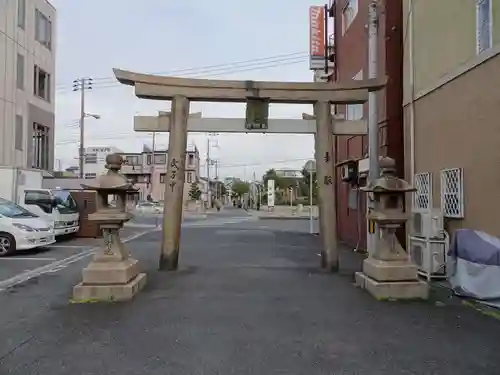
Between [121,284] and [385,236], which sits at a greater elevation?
[385,236]

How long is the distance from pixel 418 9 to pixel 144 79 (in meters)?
6.14

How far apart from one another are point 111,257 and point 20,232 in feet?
23.0

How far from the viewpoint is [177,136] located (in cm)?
1016

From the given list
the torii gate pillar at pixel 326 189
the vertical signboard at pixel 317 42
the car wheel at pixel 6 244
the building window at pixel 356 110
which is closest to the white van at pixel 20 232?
the car wheel at pixel 6 244

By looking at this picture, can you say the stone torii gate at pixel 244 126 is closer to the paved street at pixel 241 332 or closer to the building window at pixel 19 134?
the paved street at pixel 241 332

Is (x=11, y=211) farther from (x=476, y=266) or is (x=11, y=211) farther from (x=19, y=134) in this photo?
(x=476, y=266)

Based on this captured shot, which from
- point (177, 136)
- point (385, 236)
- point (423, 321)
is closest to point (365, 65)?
point (177, 136)

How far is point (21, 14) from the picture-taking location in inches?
985

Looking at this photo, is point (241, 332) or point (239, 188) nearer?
point (241, 332)

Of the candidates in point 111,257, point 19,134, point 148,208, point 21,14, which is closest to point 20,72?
point 21,14

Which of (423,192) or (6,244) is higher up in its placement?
(423,192)

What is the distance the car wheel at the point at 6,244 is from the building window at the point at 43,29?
16418 millimetres

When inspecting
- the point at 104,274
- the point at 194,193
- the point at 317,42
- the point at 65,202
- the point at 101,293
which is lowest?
the point at 101,293

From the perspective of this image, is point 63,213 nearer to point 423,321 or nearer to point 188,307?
point 188,307
